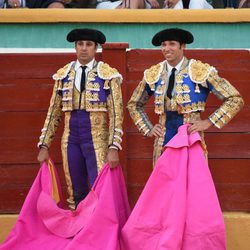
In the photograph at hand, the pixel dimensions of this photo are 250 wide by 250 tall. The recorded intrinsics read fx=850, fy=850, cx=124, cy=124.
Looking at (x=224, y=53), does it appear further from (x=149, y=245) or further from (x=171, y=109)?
(x=149, y=245)

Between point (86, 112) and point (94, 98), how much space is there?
10 centimetres

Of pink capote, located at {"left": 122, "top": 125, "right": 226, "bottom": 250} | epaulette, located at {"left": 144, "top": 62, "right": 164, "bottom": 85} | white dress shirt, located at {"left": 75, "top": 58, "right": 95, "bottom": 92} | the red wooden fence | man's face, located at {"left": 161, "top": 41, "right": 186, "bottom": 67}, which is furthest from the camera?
the red wooden fence

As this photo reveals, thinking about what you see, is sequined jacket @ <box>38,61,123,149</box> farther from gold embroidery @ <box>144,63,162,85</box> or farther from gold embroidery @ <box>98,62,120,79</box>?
gold embroidery @ <box>144,63,162,85</box>

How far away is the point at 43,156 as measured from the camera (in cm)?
543

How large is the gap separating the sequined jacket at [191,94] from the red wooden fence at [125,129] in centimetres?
74

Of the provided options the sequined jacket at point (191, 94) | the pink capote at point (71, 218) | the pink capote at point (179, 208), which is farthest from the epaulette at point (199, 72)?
the pink capote at point (71, 218)

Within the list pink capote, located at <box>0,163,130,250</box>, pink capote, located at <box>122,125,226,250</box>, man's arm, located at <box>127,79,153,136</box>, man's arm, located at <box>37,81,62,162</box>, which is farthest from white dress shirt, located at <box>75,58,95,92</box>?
pink capote, located at <box>122,125,226,250</box>

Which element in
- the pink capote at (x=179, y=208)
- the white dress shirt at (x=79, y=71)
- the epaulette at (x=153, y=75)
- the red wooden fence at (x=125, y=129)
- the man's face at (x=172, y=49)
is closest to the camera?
the pink capote at (x=179, y=208)

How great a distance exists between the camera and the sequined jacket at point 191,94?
199 inches

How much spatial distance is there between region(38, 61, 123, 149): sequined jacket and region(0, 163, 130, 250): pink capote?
0.80ft

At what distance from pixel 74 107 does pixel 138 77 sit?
834 mm

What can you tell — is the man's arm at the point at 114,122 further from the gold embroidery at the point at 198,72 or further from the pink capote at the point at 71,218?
the gold embroidery at the point at 198,72

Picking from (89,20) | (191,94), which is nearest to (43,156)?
(191,94)

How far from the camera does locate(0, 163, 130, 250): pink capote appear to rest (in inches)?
205
